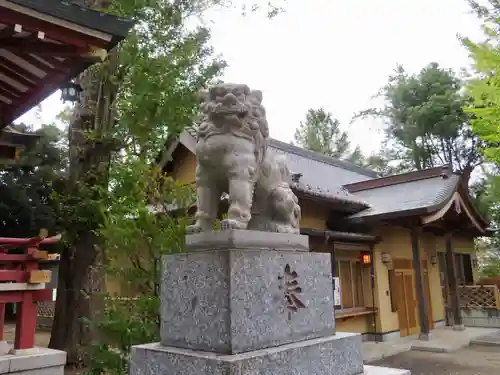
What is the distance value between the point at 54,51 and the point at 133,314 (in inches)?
102

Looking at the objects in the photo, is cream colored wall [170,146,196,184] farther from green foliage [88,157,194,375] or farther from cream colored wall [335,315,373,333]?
green foliage [88,157,194,375]

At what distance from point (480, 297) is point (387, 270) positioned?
4183mm

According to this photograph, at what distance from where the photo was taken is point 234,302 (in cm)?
228

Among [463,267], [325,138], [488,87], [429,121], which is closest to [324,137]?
[325,138]

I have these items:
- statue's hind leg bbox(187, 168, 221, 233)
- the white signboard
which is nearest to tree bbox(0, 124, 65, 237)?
the white signboard

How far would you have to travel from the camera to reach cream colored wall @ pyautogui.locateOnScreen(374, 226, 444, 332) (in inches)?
428

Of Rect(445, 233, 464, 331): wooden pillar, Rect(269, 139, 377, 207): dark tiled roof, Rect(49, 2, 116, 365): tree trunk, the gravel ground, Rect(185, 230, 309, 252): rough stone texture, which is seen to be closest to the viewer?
Rect(185, 230, 309, 252): rough stone texture

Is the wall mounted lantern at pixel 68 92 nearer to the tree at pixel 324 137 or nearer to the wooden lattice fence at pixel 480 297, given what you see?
the wooden lattice fence at pixel 480 297

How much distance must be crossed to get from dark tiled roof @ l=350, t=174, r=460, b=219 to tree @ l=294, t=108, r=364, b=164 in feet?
51.9

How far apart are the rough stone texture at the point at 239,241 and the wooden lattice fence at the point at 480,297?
12.5 metres

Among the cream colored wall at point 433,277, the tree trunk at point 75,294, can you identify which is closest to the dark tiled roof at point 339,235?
the cream colored wall at point 433,277

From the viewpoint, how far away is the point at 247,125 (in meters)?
2.76

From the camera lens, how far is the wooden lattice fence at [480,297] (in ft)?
42.5

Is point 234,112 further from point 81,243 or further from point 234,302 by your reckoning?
point 81,243
